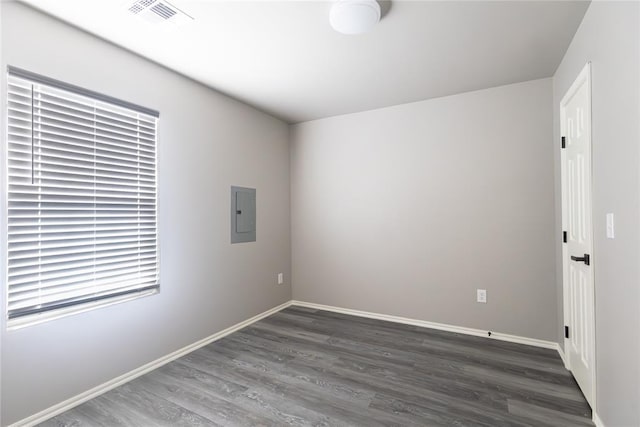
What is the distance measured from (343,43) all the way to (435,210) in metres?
2.00

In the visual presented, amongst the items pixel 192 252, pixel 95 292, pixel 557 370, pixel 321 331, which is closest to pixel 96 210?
pixel 95 292

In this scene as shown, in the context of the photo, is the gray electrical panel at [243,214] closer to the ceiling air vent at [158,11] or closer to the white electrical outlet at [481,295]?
the ceiling air vent at [158,11]

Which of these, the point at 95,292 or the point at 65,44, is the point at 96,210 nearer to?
the point at 95,292

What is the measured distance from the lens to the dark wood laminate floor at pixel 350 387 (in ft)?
6.23

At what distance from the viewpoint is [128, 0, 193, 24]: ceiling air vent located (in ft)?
6.07

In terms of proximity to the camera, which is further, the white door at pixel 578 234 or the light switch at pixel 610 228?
the white door at pixel 578 234

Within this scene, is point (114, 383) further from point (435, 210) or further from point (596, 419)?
point (435, 210)

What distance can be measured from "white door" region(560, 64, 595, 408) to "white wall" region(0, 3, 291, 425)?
3.03 meters

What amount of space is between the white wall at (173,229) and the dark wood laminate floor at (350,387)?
0.26 meters

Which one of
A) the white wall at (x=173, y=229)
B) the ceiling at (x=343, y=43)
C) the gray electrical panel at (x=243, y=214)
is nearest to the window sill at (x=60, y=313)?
the white wall at (x=173, y=229)

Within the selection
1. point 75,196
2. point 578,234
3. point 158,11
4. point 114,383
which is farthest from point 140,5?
point 578,234

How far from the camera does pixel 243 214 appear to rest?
11.4ft

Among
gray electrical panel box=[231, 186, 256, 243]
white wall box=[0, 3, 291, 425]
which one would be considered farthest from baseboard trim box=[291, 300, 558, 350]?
gray electrical panel box=[231, 186, 256, 243]

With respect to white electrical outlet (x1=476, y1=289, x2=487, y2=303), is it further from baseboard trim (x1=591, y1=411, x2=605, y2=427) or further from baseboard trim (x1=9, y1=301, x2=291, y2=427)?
baseboard trim (x1=9, y1=301, x2=291, y2=427)
